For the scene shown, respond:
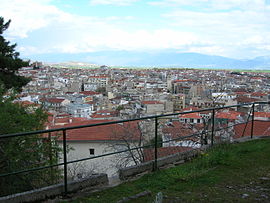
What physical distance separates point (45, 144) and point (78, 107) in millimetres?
51417

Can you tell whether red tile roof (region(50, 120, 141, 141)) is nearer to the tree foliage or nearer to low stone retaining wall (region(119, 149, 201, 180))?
the tree foliage

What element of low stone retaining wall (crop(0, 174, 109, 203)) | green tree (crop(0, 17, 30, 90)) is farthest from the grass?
green tree (crop(0, 17, 30, 90))

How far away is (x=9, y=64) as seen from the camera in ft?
63.7

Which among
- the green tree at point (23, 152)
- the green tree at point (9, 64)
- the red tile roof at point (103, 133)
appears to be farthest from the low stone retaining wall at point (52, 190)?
the green tree at point (9, 64)

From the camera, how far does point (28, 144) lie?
7.83m

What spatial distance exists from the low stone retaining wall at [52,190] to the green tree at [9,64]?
16.5m

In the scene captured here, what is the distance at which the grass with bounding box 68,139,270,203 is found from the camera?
3.71m

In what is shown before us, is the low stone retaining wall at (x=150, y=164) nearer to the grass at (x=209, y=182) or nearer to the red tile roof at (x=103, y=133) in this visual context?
the grass at (x=209, y=182)

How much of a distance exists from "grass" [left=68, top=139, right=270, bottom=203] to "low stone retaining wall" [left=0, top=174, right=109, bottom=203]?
0.30 meters

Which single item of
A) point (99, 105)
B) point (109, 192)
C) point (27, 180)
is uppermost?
point (109, 192)

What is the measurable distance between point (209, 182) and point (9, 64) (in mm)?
18301

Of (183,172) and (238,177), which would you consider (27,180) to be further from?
A: (238,177)

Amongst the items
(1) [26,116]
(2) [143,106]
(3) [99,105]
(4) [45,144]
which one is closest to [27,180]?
(4) [45,144]

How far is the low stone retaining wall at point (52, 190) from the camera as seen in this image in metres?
3.44
